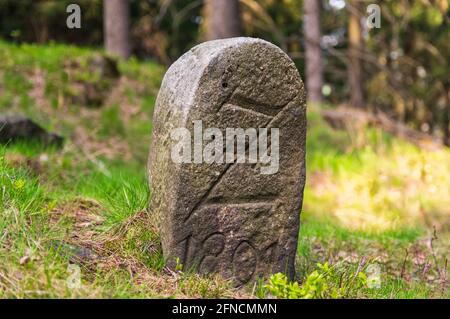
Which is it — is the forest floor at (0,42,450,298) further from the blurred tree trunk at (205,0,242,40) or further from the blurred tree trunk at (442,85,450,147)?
the blurred tree trunk at (442,85,450,147)

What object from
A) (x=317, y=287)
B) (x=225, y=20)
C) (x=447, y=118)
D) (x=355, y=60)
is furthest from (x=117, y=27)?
(x=317, y=287)

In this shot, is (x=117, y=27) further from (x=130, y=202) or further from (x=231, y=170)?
(x=231, y=170)

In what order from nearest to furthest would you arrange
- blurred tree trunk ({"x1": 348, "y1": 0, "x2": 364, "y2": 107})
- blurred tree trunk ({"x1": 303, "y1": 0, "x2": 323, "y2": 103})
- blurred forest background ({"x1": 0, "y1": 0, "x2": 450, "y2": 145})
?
1. blurred tree trunk ({"x1": 303, "y1": 0, "x2": 323, "y2": 103})
2. blurred forest background ({"x1": 0, "y1": 0, "x2": 450, "y2": 145})
3. blurred tree trunk ({"x1": 348, "y1": 0, "x2": 364, "y2": 107})

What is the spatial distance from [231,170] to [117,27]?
8141 mm

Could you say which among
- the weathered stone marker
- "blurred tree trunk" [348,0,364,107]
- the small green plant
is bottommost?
the small green plant

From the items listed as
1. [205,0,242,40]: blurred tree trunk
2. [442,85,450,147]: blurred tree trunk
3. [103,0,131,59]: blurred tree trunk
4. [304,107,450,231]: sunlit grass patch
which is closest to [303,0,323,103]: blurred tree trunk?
[205,0,242,40]: blurred tree trunk

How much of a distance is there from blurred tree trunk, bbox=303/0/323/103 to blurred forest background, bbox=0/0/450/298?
3 cm

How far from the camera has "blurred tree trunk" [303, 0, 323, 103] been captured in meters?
11.0

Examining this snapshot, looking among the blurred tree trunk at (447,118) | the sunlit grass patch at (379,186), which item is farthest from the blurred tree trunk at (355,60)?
the sunlit grass patch at (379,186)

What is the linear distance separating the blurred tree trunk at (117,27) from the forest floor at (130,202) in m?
0.99

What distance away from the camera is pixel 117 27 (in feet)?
35.9

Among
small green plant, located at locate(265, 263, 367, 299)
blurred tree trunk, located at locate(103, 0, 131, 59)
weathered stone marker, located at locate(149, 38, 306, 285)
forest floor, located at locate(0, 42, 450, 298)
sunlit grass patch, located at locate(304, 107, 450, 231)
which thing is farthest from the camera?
blurred tree trunk, located at locate(103, 0, 131, 59)

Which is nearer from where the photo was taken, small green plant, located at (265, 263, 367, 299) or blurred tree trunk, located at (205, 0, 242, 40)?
small green plant, located at (265, 263, 367, 299)
